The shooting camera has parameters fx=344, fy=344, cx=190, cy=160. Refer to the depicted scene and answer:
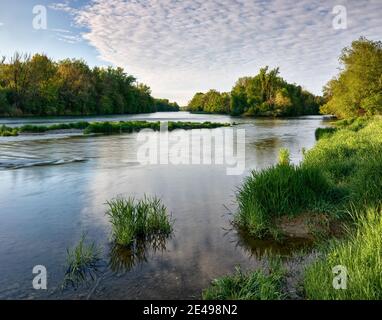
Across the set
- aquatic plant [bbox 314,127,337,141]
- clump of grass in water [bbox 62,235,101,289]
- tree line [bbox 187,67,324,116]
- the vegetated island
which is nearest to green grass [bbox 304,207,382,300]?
the vegetated island

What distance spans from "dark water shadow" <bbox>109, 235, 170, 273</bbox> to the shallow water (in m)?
0.02

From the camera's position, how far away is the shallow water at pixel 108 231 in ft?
18.8

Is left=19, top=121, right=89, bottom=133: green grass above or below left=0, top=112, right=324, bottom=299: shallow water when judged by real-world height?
above

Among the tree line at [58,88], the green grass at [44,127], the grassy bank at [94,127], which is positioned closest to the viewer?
the grassy bank at [94,127]

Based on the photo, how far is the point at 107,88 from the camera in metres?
111

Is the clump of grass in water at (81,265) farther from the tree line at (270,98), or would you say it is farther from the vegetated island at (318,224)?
the tree line at (270,98)

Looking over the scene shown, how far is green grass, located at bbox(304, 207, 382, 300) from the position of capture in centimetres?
433

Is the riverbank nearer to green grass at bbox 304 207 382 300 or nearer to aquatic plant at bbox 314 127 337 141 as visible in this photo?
green grass at bbox 304 207 382 300

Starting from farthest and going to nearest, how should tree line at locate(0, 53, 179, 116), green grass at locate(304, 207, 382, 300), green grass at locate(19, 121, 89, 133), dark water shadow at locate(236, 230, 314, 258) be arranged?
tree line at locate(0, 53, 179, 116)
green grass at locate(19, 121, 89, 133)
dark water shadow at locate(236, 230, 314, 258)
green grass at locate(304, 207, 382, 300)

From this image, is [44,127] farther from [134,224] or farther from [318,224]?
[318,224]

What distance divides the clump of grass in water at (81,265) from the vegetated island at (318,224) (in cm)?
217

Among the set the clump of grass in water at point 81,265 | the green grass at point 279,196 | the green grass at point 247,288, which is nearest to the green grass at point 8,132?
the clump of grass in water at point 81,265
